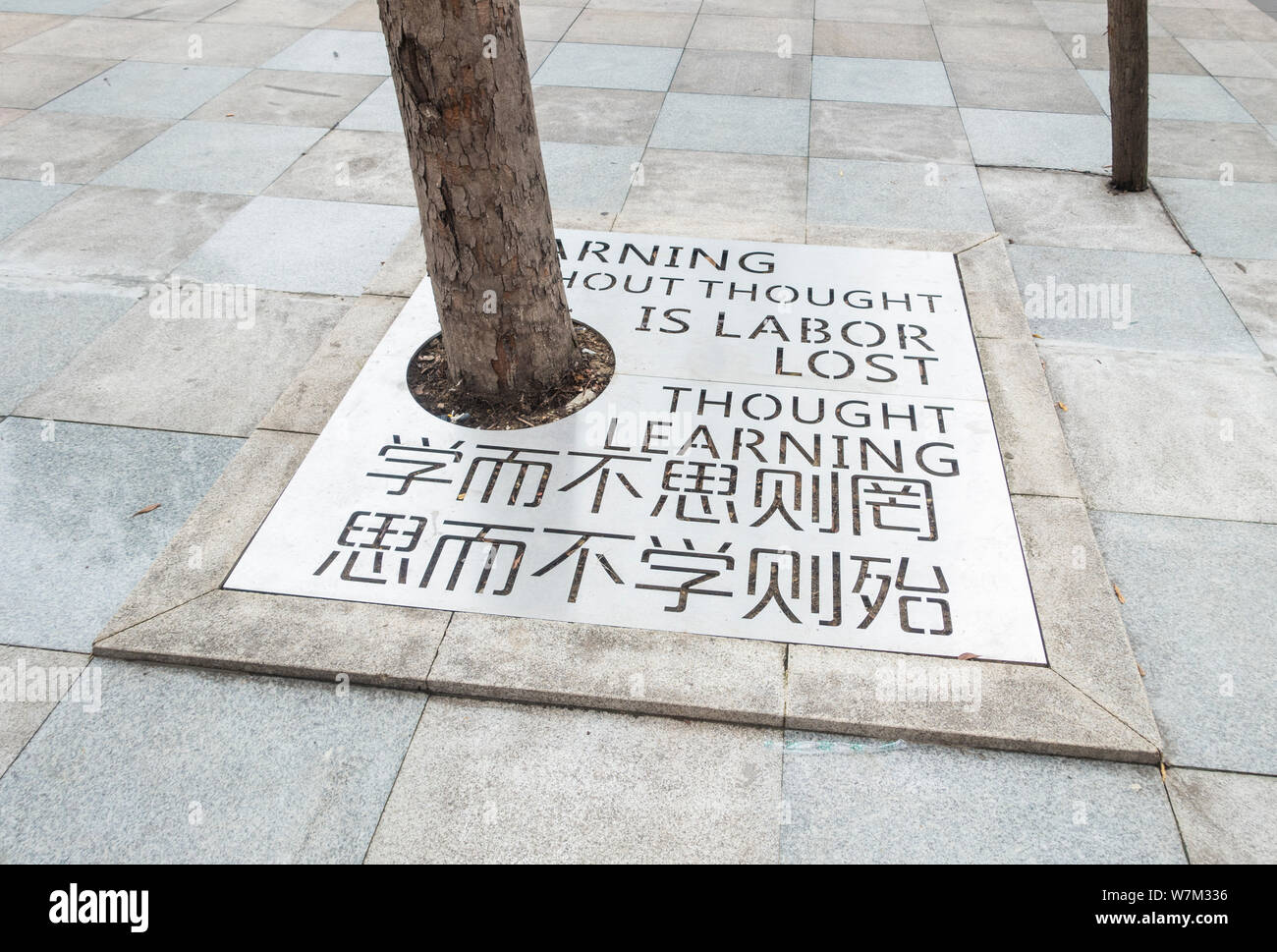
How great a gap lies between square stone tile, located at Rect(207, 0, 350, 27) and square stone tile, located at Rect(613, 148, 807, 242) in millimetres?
5486

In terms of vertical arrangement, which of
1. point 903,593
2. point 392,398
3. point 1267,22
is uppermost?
point 1267,22

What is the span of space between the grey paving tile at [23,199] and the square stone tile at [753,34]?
6.24 meters

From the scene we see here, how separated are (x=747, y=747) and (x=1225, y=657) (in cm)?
207

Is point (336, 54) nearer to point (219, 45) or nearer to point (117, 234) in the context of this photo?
point (219, 45)

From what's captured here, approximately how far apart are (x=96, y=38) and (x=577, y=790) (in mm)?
10602

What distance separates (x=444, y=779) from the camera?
354cm

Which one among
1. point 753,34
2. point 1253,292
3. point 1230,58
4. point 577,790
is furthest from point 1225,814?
point 1230,58

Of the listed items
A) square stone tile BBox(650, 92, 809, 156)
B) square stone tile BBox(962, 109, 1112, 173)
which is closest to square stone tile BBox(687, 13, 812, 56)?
square stone tile BBox(650, 92, 809, 156)

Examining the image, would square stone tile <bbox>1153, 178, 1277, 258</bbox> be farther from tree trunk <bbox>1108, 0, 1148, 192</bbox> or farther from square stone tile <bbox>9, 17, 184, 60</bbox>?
square stone tile <bbox>9, 17, 184, 60</bbox>

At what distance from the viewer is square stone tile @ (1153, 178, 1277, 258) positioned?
6770mm

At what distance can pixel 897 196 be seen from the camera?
7.38 metres
